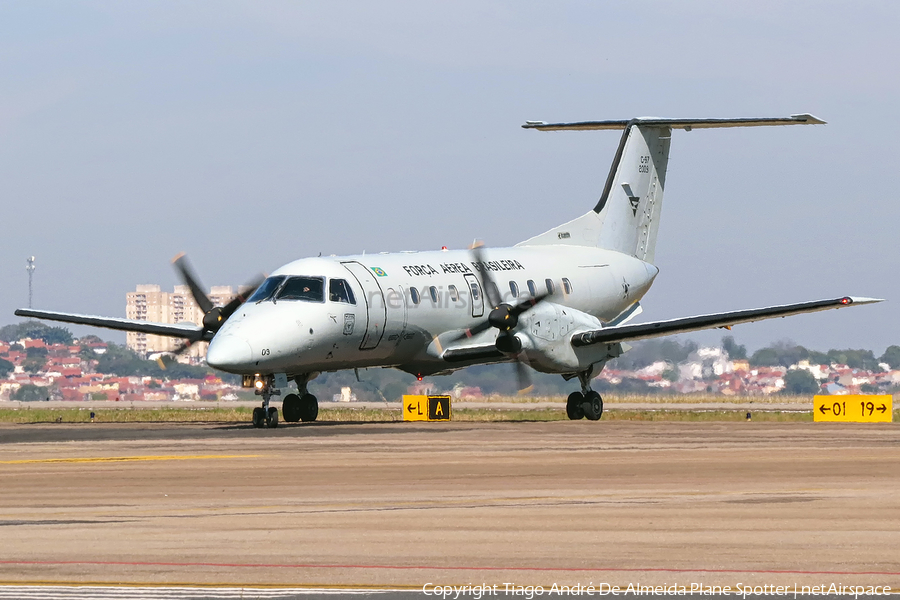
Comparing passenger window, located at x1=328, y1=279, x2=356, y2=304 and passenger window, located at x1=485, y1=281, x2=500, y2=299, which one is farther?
passenger window, located at x1=485, y1=281, x2=500, y2=299

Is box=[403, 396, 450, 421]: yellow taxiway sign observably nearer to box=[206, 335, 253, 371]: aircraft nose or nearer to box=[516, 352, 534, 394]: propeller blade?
box=[516, 352, 534, 394]: propeller blade

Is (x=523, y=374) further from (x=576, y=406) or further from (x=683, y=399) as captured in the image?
(x=683, y=399)

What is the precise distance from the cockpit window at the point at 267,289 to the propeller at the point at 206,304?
950 mm

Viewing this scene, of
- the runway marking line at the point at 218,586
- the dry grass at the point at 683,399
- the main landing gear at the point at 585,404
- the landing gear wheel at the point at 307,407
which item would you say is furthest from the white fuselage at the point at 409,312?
the dry grass at the point at 683,399

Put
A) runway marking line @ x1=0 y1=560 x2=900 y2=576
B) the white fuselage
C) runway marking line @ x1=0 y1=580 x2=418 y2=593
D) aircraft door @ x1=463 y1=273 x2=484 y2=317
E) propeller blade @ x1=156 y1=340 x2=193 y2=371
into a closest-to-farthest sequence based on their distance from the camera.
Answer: runway marking line @ x1=0 y1=580 x2=418 y2=593
runway marking line @ x1=0 y1=560 x2=900 y2=576
the white fuselage
propeller blade @ x1=156 y1=340 x2=193 y2=371
aircraft door @ x1=463 y1=273 x2=484 y2=317

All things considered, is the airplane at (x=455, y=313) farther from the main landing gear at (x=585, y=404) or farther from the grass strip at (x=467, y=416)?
the grass strip at (x=467, y=416)

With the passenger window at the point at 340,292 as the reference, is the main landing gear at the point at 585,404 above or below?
below

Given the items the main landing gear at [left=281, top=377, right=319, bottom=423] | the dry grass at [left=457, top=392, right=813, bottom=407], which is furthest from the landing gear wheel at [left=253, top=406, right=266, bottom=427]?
the dry grass at [left=457, top=392, right=813, bottom=407]

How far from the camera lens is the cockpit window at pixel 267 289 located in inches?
1255

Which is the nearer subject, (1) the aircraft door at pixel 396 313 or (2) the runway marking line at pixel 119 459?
(2) the runway marking line at pixel 119 459

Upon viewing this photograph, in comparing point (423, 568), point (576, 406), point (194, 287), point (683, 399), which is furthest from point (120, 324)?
point (683, 399)

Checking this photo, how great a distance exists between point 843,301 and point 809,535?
21.8 m

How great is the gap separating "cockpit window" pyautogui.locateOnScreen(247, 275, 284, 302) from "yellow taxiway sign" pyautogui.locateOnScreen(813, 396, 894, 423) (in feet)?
56.5

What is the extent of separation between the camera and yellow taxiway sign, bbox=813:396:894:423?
4081 cm
